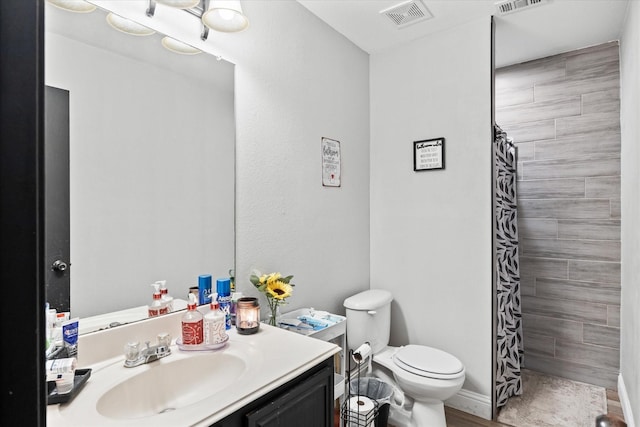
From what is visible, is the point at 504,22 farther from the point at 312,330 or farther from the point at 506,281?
the point at 312,330

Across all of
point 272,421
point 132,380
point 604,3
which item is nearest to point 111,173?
point 132,380

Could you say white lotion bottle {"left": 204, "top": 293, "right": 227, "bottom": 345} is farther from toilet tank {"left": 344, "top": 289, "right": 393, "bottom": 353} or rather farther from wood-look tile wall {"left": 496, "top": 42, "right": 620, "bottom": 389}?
wood-look tile wall {"left": 496, "top": 42, "right": 620, "bottom": 389}

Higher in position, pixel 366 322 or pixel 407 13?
pixel 407 13

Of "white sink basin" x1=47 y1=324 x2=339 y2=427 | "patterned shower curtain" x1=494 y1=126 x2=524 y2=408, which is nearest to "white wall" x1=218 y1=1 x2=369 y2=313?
"white sink basin" x1=47 y1=324 x2=339 y2=427

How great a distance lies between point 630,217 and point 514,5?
1.44m

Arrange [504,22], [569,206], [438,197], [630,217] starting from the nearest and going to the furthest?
[630,217]
[504,22]
[438,197]
[569,206]

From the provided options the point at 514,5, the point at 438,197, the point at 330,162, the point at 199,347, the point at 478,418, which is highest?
the point at 514,5

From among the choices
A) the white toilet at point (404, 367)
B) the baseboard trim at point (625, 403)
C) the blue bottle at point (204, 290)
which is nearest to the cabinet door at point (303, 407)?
A: the blue bottle at point (204, 290)

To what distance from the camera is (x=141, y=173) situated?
1.37m

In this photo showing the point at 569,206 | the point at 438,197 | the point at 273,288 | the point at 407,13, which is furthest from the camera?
the point at 569,206

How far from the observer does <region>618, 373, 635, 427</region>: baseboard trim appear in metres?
2.04

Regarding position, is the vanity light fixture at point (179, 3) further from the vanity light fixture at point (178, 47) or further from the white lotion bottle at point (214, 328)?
the white lotion bottle at point (214, 328)

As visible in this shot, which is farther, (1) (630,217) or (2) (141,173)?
(1) (630,217)

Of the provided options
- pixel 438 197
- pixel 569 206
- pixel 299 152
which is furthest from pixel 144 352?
pixel 569 206
